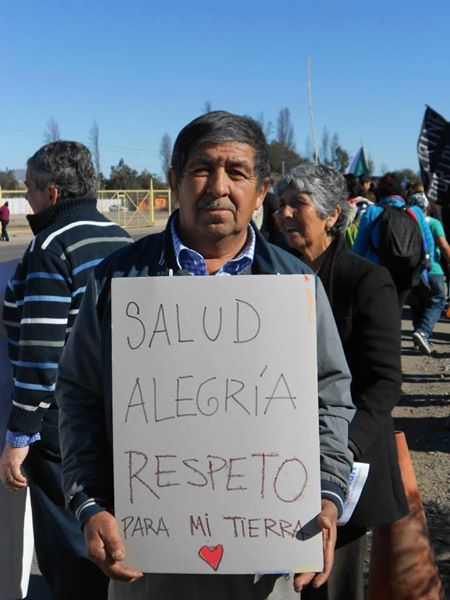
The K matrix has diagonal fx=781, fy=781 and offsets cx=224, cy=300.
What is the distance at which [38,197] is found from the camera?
317 centimetres

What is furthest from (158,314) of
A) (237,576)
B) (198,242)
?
(237,576)

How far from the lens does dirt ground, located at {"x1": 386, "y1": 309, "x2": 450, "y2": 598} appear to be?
420 cm

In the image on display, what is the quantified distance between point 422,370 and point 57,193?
219 inches

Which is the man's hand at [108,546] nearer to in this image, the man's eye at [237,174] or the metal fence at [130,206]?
the man's eye at [237,174]

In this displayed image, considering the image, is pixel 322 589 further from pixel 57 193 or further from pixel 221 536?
pixel 57 193

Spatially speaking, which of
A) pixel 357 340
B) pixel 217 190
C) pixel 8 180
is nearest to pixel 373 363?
pixel 357 340

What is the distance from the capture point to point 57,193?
3150 millimetres

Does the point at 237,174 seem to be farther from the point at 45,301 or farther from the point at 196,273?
the point at 45,301

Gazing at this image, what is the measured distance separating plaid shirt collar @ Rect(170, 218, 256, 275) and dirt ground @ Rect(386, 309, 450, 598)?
89.0 inches

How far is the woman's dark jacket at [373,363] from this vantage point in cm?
251

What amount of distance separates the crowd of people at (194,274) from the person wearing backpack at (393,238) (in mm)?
3731

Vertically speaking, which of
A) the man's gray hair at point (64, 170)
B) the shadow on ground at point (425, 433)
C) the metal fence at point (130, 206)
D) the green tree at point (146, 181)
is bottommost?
the shadow on ground at point (425, 433)

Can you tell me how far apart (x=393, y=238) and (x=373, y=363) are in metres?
4.20

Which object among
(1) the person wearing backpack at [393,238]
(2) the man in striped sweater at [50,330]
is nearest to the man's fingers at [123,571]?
(2) the man in striped sweater at [50,330]
